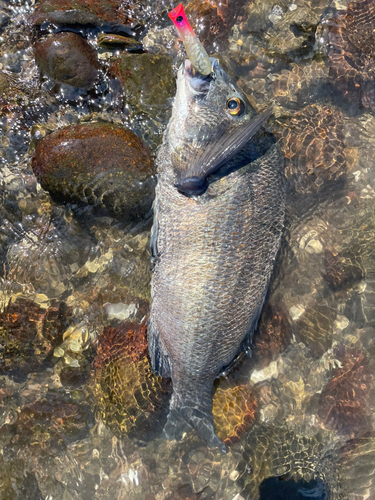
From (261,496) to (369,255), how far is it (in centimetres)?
311

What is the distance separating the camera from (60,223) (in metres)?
4.23

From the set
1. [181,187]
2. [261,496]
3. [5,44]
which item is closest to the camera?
[181,187]

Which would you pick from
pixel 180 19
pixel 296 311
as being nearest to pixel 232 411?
pixel 296 311

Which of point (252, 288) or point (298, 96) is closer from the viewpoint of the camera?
point (252, 288)

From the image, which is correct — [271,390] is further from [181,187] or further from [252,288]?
[181,187]

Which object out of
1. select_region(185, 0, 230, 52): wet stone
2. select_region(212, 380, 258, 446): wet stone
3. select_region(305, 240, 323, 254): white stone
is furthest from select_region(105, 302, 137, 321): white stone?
select_region(185, 0, 230, 52): wet stone

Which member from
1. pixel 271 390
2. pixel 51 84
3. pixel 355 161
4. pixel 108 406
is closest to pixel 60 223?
pixel 51 84

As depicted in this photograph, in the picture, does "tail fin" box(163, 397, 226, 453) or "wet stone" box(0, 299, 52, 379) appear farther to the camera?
"wet stone" box(0, 299, 52, 379)

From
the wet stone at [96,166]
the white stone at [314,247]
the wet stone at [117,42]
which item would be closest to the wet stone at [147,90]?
the wet stone at [117,42]

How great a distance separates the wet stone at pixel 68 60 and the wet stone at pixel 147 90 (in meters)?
0.27

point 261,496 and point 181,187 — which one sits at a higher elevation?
point 181,187

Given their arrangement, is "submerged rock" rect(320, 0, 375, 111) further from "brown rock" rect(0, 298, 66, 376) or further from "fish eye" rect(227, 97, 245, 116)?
"brown rock" rect(0, 298, 66, 376)

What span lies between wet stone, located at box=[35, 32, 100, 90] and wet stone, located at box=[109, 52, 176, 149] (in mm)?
268

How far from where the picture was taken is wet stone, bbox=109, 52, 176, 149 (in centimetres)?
407
